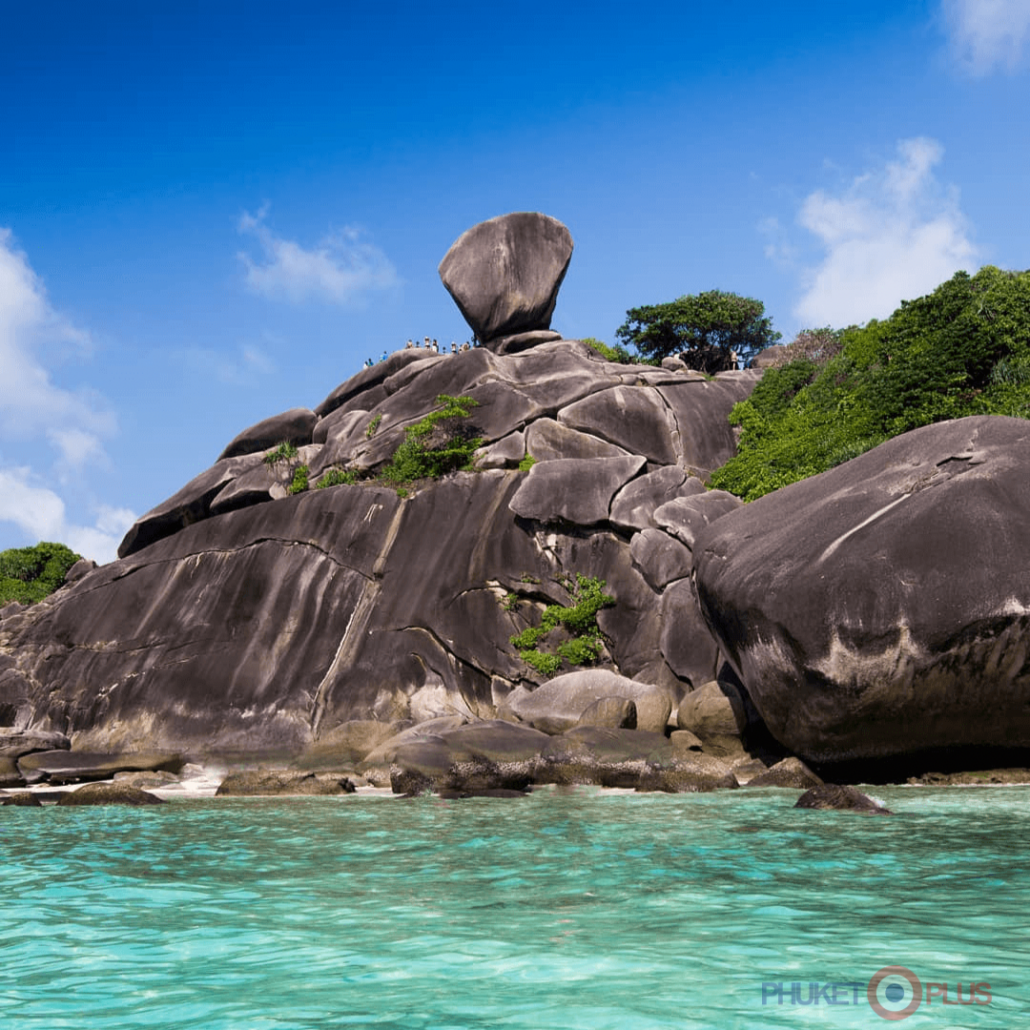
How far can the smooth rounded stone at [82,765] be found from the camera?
19.5 m

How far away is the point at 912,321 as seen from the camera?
23.6 meters

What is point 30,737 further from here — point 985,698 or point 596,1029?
point 596,1029

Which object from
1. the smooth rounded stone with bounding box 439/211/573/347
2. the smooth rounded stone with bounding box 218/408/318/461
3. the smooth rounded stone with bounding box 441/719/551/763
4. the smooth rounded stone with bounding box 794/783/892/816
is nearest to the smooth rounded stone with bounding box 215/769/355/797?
the smooth rounded stone with bounding box 441/719/551/763

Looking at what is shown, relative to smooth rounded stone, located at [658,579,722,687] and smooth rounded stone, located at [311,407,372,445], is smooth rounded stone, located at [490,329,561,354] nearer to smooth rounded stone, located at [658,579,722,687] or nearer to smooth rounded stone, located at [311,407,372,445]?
smooth rounded stone, located at [311,407,372,445]

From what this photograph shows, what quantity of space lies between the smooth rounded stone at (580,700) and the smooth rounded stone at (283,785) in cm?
446

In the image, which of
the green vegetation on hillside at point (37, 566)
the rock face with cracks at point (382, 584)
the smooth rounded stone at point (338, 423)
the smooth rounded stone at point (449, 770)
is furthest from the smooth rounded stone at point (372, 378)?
the green vegetation on hillside at point (37, 566)

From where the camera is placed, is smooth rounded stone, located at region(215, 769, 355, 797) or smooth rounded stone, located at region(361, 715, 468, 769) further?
smooth rounded stone, located at region(361, 715, 468, 769)

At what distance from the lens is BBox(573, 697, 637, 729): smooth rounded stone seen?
17.8 m

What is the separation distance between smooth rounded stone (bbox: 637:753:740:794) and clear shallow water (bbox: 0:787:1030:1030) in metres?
3.33

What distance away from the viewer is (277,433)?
31797mm

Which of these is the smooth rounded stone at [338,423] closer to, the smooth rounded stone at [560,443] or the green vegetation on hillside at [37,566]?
the smooth rounded stone at [560,443]

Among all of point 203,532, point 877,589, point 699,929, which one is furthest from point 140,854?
point 203,532

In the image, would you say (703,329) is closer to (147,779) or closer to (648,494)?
(648,494)

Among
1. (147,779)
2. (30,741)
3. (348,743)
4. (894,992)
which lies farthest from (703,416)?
(894,992)
